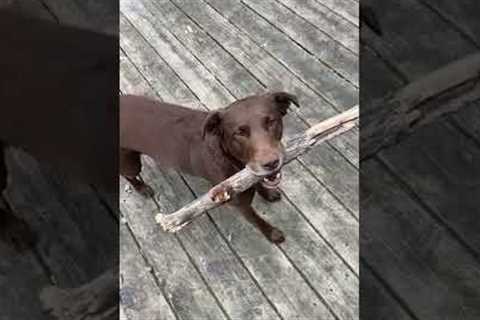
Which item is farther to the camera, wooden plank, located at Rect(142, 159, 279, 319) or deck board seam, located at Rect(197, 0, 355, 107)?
deck board seam, located at Rect(197, 0, 355, 107)

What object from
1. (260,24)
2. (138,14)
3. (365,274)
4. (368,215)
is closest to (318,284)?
(365,274)

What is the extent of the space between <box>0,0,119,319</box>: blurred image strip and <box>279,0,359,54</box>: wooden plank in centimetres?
184

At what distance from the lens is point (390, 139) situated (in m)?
3.75

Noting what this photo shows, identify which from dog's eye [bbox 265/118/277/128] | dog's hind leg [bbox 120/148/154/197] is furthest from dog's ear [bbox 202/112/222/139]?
dog's hind leg [bbox 120/148/154/197]

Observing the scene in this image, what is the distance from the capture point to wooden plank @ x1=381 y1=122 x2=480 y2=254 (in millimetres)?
4004

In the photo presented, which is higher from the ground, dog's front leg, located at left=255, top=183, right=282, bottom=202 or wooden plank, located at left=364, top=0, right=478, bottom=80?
wooden plank, located at left=364, top=0, right=478, bottom=80

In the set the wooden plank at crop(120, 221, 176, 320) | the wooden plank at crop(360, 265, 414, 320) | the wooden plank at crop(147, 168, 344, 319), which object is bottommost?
the wooden plank at crop(120, 221, 176, 320)

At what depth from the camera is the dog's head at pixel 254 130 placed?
3502 millimetres

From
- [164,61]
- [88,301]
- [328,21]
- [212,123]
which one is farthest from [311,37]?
[88,301]

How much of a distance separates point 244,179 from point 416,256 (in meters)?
1.00

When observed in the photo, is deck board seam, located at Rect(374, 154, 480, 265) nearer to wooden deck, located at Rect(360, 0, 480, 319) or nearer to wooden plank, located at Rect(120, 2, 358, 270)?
wooden deck, located at Rect(360, 0, 480, 319)

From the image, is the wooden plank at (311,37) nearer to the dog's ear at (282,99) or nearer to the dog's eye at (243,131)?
the dog's ear at (282,99)

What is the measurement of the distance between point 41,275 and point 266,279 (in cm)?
121

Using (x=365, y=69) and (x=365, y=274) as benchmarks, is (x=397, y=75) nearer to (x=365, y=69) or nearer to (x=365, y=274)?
(x=365, y=69)
